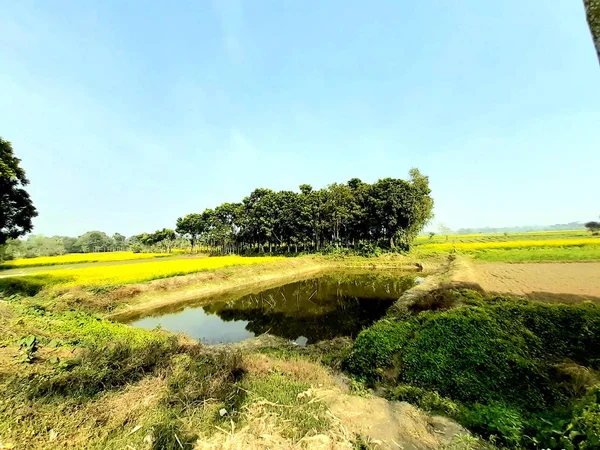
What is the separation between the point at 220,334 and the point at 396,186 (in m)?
33.5

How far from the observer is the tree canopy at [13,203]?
1456 centimetres

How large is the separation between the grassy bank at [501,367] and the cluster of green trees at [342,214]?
32.2 m

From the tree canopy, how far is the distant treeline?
105 feet

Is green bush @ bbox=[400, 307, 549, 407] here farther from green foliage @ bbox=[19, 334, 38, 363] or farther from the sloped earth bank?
green foliage @ bbox=[19, 334, 38, 363]

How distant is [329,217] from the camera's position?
4412 cm

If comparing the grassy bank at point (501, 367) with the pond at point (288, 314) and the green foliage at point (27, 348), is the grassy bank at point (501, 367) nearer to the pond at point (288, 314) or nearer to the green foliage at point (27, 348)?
the pond at point (288, 314)

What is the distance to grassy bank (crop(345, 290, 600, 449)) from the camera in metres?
4.07

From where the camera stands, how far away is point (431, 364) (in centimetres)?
628

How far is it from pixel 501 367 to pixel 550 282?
16.0m

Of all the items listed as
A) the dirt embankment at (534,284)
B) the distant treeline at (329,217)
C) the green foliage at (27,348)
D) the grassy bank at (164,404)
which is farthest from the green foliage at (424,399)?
the distant treeline at (329,217)

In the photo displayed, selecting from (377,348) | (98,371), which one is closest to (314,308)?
(377,348)

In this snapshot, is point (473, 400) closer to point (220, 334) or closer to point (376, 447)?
point (376, 447)

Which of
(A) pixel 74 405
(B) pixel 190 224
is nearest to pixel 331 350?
(A) pixel 74 405

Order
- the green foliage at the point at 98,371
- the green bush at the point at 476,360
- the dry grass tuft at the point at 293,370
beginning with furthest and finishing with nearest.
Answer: the dry grass tuft at the point at 293,370 < the green bush at the point at 476,360 < the green foliage at the point at 98,371
